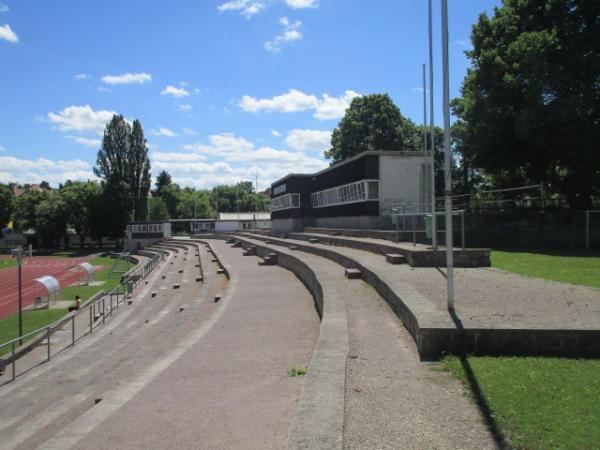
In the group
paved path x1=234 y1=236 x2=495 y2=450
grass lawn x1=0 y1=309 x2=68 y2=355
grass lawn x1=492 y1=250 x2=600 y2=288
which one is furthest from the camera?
grass lawn x1=0 y1=309 x2=68 y2=355

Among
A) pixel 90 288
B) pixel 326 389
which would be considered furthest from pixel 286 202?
pixel 326 389

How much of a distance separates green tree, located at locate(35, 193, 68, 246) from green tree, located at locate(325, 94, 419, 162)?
45.8 m

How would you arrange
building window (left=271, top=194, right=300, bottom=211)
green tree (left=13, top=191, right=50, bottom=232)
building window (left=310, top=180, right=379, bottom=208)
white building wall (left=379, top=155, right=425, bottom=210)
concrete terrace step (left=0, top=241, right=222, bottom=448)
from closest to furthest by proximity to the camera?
1. concrete terrace step (left=0, top=241, right=222, bottom=448)
2. white building wall (left=379, top=155, right=425, bottom=210)
3. building window (left=310, top=180, right=379, bottom=208)
4. building window (left=271, top=194, right=300, bottom=211)
5. green tree (left=13, top=191, right=50, bottom=232)

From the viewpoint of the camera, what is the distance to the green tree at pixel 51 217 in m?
71.2

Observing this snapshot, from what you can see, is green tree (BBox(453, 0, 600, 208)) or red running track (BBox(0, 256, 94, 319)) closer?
green tree (BBox(453, 0, 600, 208))

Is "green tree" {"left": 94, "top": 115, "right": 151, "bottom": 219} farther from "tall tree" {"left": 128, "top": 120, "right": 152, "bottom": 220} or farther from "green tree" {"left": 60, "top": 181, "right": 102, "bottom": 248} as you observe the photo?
"green tree" {"left": 60, "top": 181, "right": 102, "bottom": 248}

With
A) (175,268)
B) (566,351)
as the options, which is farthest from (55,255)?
(566,351)

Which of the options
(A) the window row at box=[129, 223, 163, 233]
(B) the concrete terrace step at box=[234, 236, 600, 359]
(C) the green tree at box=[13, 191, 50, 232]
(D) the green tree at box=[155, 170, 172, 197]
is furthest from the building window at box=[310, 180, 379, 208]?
(D) the green tree at box=[155, 170, 172, 197]

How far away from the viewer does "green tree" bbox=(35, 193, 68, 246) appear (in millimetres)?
71188

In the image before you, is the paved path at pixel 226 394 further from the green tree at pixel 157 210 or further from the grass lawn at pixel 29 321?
A: the green tree at pixel 157 210

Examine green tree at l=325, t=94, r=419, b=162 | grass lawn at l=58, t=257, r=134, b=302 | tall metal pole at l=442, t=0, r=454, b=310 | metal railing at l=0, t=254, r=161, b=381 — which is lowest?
grass lawn at l=58, t=257, r=134, b=302

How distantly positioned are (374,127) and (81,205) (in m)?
47.6

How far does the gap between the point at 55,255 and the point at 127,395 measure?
6535 centimetres

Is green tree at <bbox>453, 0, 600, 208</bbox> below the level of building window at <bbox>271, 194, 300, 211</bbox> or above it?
above
